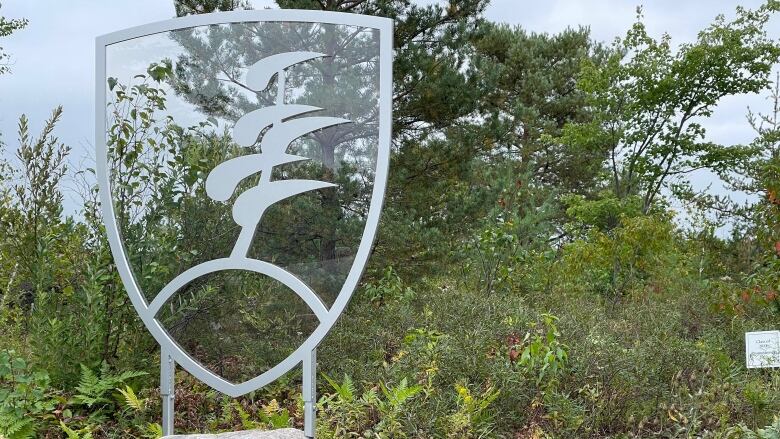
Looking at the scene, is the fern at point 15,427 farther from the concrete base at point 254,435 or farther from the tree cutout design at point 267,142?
the tree cutout design at point 267,142

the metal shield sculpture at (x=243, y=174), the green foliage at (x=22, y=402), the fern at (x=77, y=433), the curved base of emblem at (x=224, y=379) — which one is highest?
the metal shield sculpture at (x=243, y=174)

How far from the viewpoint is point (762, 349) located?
5.73 meters

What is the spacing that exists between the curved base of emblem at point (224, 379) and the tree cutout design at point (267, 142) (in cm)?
16

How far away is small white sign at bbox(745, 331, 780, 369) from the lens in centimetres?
567

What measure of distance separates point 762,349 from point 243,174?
381cm

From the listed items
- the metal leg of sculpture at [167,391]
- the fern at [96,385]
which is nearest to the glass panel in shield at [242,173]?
the metal leg of sculpture at [167,391]

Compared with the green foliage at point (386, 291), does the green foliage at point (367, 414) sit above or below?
below

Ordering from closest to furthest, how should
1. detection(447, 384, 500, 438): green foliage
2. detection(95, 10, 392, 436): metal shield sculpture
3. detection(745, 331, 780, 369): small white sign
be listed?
detection(95, 10, 392, 436): metal shield sculpture, detection(447, 384, 500, 438): green foliage, detection(745, 331, 780, 369): small white sign

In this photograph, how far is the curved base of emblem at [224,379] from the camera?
4160 mm

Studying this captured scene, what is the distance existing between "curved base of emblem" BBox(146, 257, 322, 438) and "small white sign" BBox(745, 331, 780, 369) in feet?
10.6

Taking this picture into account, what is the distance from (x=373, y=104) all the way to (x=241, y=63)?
79 cm

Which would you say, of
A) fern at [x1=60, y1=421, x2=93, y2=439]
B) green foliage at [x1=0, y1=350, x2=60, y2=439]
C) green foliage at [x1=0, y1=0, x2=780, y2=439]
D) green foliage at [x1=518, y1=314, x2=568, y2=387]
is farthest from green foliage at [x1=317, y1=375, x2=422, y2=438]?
green foliage at [x1=0, y1=350, x2=60, y2=439]

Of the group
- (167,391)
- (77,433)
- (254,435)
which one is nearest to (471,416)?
(254,435)

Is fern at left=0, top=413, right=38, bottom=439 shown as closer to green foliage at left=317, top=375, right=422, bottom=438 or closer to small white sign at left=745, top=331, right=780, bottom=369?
green foliage at left=317, top=375, right=422, bottom=438
